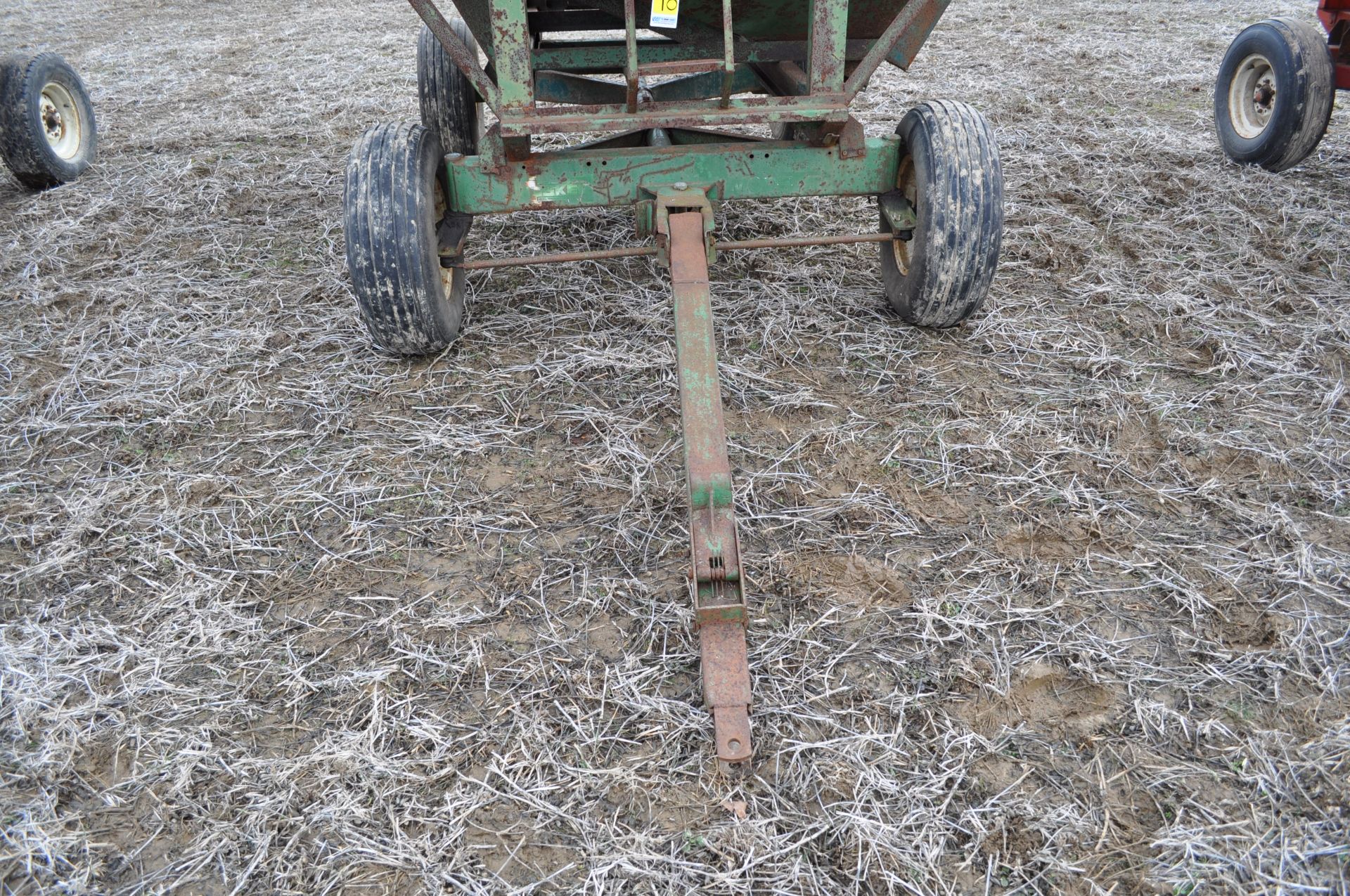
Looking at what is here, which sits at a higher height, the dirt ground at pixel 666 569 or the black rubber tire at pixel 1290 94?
the black rubber tire at pixel 1290 94

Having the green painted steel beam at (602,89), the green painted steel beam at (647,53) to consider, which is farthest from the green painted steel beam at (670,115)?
the green painted steel beam at (602,89)

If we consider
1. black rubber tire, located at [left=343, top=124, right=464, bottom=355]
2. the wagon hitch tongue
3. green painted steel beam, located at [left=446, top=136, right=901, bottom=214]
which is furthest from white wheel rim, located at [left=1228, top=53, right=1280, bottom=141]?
black rubber tire, located at [left=343, top=124, right=464, bottom=355]

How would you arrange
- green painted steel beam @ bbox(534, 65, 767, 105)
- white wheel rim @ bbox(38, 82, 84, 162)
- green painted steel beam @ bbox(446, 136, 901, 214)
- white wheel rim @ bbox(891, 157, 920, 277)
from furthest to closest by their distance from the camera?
white wheel rim @ bbox(38, 82, 84, 162)
green painted steel beam @ bbox(534, 65, 767, 105)
white wheel rim @ bbox(891, 157, 920, 277)
green painted steel beam @ bbox(446, 136, 901, 214)

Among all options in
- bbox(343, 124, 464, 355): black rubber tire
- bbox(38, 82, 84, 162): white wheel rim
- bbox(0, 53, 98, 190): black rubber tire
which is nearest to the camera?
bbox(343, 124, 464, 355): black rubber tire

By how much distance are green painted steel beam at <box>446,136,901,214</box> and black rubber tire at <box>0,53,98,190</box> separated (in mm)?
3671

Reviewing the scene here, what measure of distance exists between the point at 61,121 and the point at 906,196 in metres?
5.57

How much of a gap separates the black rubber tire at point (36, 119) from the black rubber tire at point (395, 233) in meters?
3.41

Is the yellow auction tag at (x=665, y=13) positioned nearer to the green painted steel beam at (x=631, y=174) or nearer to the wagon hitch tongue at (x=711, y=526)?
the green painted steel beam at (x=631, y=174)

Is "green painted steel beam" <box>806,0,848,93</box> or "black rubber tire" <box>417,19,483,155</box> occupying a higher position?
"green painted steel beam" <box>806,0,848,93</box>

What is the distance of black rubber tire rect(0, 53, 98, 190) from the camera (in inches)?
214

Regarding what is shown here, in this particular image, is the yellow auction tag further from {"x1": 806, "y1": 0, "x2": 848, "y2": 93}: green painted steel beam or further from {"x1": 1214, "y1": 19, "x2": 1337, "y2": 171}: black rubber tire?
{"x1": 1214, "y1": 19, "x2": 1337, "y2": 171}: black rubber tire

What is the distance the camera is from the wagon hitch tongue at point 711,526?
7.15ft

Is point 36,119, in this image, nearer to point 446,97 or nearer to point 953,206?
point 446,97

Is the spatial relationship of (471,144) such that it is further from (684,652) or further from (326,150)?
(684,652)
